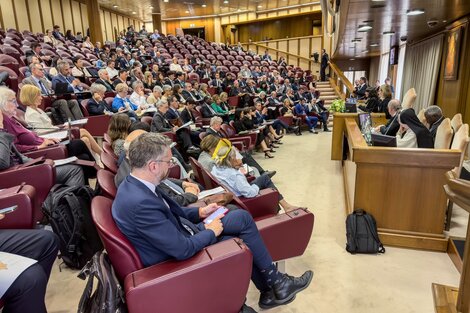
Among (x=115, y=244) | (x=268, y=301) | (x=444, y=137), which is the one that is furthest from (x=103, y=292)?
(x=444, y=137)

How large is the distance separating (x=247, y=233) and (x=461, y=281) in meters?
0.98

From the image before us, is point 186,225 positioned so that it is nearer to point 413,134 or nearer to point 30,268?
point 30,268

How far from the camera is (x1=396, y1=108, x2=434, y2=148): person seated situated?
2844 millimetres

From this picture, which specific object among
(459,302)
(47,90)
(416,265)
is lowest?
(416,265)

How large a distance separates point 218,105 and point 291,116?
2.04m

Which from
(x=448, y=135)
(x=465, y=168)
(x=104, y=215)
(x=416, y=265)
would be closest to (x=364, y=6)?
(x=448, y=135)

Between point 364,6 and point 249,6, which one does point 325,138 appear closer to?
point 364,6

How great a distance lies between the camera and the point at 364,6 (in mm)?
4289

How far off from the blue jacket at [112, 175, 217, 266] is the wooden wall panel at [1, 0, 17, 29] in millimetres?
12321

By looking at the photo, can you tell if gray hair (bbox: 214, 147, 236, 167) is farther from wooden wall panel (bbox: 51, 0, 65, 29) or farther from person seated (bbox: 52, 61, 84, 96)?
wooden wall panel (bbox: 51, 0, 65, 29)

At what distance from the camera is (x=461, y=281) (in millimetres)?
1449

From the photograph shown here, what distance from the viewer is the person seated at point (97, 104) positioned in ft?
15.3

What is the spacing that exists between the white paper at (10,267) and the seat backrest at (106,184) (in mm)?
525

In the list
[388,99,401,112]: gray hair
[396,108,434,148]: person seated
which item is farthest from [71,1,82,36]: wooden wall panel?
[396,108,434,148]: person seated
